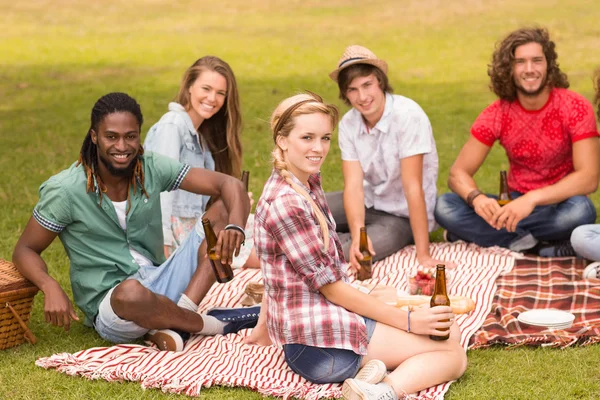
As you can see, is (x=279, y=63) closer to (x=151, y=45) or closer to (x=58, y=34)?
(x=151, y=45)

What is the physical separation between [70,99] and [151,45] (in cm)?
638

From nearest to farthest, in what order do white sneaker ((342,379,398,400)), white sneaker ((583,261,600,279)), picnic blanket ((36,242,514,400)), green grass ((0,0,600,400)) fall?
white sneaker ((342,379,398,400))
picnic blanket ((36,242,514,400))
green grass ((0,0,600,400))
white sneaker ((583,261,600,279))

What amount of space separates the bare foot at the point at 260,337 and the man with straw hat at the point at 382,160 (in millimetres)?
1551

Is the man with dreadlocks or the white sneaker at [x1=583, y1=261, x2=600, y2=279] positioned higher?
the man with dreadlocks

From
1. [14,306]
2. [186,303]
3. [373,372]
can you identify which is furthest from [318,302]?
[14,306]

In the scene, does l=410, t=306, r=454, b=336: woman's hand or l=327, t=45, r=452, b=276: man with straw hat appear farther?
l=327, t=45, r=452, b=276: man with straw hat

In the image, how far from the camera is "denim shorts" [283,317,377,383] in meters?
5.23

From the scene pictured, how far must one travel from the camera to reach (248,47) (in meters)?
21.2

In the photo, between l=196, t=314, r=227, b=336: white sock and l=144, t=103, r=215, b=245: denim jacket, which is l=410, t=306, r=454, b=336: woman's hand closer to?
l=196, t=314, r=227, b=336: white sock

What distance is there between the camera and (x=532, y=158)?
8.15 m

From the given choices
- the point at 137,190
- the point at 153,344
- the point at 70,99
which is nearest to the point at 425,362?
the point at 153,344

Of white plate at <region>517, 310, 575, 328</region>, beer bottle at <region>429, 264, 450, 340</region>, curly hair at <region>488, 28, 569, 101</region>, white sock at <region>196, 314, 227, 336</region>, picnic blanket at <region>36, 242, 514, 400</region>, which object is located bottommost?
picnic blanket at <region>36, 242, 514, 400</region>

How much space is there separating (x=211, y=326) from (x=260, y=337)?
0.39 m

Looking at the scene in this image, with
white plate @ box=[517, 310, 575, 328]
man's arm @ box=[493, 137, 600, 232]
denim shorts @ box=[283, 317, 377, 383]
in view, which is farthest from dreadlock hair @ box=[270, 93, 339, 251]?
man's arm @ box=[493, 137, 600, 232]
